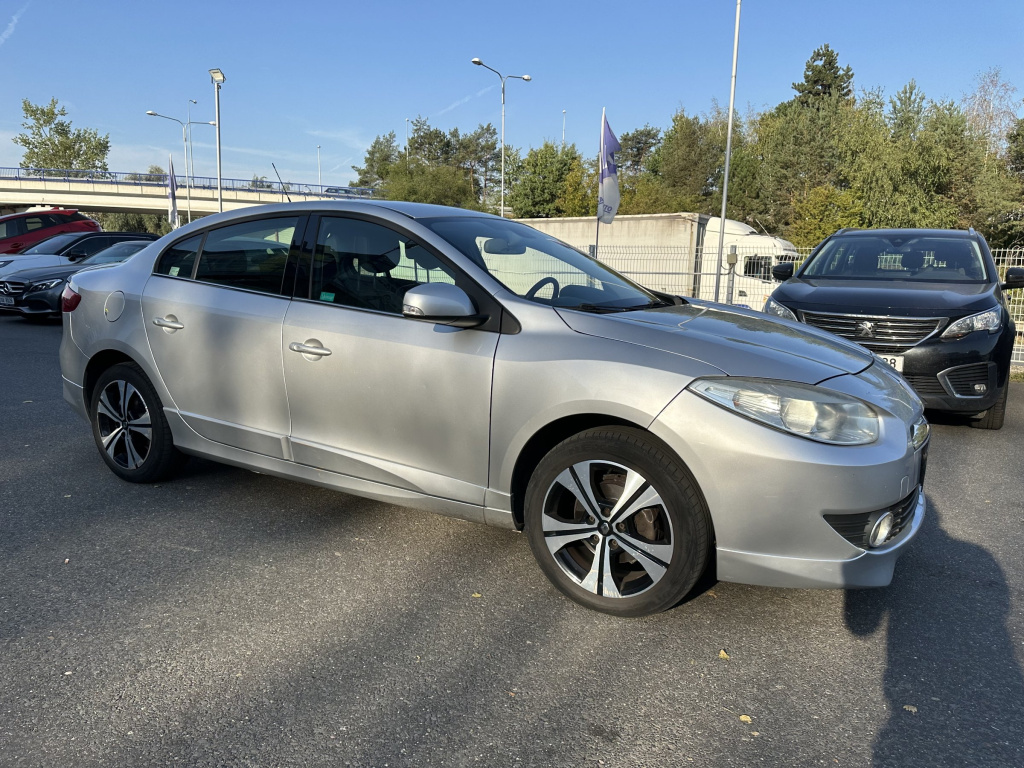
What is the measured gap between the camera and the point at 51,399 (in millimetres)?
6805

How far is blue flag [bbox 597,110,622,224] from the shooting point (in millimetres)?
15531

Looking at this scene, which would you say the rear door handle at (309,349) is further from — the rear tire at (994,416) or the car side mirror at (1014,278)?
the car side mirror at (1014,278)

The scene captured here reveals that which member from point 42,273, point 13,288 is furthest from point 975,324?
point 13,288

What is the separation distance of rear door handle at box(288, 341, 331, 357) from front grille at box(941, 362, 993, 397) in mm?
4674

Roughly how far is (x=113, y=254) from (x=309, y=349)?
11.6 metres

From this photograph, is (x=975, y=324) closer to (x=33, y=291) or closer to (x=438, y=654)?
(x=438, y=654)

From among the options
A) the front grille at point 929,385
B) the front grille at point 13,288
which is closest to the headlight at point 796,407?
the front grille at point 929,385

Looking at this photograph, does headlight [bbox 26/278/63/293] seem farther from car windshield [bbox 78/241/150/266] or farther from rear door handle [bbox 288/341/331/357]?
rear door handle [bbox 288/341/331/357]

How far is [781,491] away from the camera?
2623 millimetres

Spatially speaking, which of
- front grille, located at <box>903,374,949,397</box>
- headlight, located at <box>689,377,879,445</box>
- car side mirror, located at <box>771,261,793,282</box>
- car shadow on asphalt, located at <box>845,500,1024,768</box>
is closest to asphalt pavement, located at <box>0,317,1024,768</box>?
car shadow on asphalt, located at <box>845,500,1024,768</box>

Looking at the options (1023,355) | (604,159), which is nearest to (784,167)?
(604,159)

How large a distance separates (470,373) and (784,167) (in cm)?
5299

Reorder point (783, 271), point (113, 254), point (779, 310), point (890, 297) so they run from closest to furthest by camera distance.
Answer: point (890, 297), point (779, 310), point (783, 271), point (113, 254)

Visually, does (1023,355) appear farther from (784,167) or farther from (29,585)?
(784,167)
